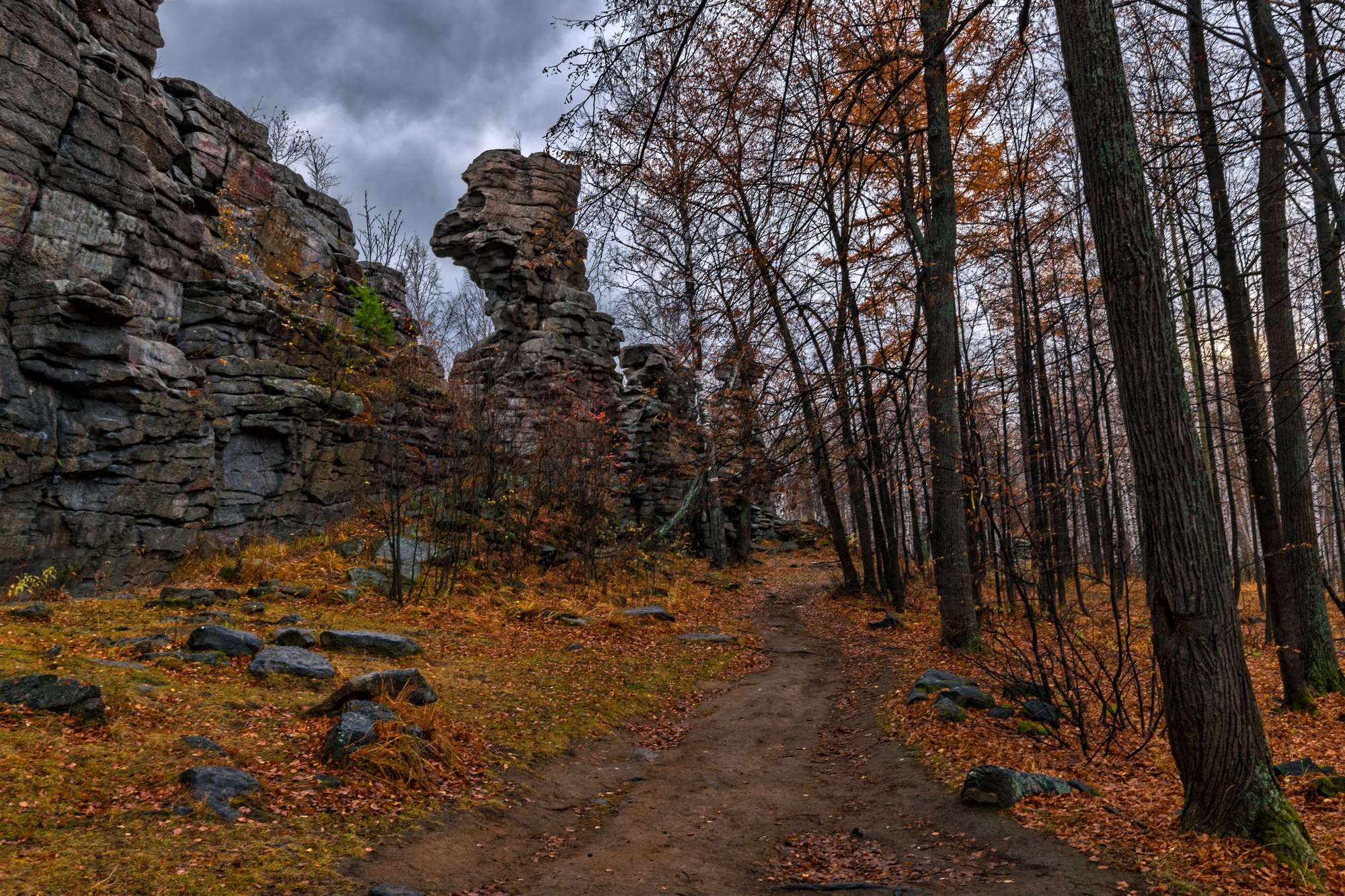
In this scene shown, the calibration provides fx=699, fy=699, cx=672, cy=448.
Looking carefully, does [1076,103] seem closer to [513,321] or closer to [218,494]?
[218,494]

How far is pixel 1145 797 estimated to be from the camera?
4836 mm

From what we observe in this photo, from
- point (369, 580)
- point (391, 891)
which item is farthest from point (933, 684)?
point (369, 580)

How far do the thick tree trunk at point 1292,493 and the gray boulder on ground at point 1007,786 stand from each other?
5027 millimetres

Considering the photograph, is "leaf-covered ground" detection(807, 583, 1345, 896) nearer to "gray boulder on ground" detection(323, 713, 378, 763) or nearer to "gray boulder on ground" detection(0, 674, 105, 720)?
"gray boulder on ground" detection(323, 713, 378, 763)

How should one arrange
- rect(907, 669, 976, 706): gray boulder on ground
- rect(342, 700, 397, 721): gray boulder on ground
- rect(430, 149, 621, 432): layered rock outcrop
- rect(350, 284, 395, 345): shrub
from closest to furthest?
rect(342, 700, 397, 721): gray boulder on ground → rect(907, 669, 976, 706): gray boulder on ground → rect(350, 284, 395, 345): shrub → rect(430, 149, 621, 432): layered rock outcrop

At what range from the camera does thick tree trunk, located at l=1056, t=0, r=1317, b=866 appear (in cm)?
394

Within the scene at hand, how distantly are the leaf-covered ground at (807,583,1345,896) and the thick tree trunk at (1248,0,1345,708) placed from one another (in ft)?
1.54

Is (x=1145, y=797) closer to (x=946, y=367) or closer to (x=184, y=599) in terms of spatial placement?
(x=946, y=367)

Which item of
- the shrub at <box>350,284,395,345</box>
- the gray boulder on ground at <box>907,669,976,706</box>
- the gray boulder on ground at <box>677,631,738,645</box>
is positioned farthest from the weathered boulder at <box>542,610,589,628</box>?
the shrub at <box>350,284,395,345</box>

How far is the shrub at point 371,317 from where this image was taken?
1583cm

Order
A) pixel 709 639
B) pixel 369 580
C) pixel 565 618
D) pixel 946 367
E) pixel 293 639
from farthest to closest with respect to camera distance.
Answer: pixel 709 639 < pixel 565 618 < pixel 369 580 < pixel 946 367 < pixel 293 639

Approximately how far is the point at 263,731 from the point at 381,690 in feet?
3.05

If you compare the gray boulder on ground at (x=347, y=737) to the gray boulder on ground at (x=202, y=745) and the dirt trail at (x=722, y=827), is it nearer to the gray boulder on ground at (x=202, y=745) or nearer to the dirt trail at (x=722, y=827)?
the gray boulder on ground at (x=202, y=745)

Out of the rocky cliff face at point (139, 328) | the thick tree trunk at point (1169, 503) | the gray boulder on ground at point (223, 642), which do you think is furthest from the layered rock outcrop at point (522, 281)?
the thick tree trunk at point (1169, 503)
